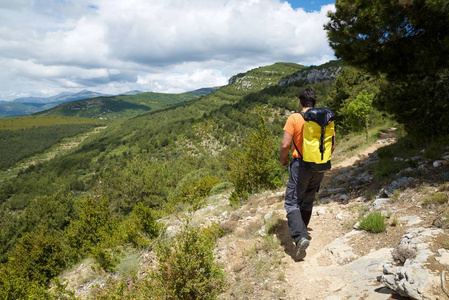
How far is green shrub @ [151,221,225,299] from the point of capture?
139 inches

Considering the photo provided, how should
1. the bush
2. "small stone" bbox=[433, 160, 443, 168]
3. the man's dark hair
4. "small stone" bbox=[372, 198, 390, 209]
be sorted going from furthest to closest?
1. the bush
2. "small stone" bbox=[433, 160, 443, 168]
3. "small stone" bbox=[372, 198, 390, 209]
4. the man's dark hair

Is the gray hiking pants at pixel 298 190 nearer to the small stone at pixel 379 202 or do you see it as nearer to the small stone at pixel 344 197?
the small stone at pixel 379 202

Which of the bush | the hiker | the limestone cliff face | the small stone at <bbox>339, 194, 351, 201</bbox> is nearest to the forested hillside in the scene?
the bush

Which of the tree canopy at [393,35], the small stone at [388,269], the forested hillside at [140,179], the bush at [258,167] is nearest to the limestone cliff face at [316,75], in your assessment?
the forested hillside at [140,179]

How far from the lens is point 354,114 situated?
53.6 ft

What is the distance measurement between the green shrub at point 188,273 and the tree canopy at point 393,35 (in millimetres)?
6158

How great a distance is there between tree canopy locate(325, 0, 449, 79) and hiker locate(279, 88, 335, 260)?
11.3 ft

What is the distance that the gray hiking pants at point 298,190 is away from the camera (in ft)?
12.6

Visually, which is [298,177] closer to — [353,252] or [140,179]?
[353,252]

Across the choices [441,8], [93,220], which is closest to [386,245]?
[441,8]

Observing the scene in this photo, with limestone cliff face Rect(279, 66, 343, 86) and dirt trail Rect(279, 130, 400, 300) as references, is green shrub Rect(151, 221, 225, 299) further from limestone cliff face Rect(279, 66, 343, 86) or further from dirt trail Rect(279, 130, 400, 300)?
limestone cliff face Rect(279, 66, 343, 86)

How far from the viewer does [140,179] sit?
61781 millimetres

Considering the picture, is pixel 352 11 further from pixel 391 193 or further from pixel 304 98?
pixel 391 193

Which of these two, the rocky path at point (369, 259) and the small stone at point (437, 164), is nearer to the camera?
the rocky path at point (369, 259)
